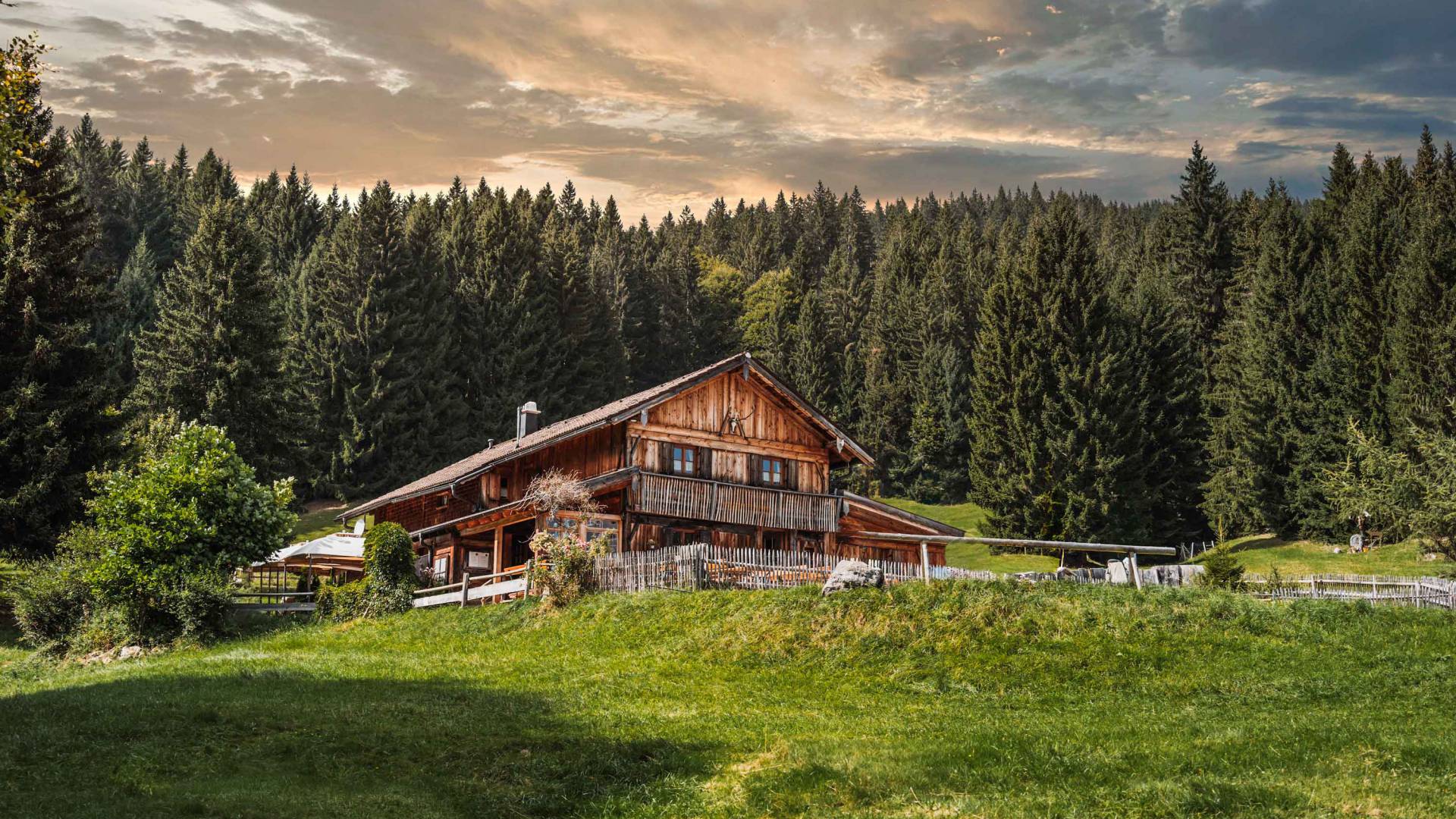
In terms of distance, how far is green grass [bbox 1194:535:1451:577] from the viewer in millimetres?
54562

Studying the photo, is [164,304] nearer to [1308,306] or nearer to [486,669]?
[486,669]

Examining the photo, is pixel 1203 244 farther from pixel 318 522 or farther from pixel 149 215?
pixel 149 215

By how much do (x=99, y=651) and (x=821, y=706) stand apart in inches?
916

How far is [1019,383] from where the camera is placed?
69125 mm

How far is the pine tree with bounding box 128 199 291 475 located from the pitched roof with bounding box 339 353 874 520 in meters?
13.8

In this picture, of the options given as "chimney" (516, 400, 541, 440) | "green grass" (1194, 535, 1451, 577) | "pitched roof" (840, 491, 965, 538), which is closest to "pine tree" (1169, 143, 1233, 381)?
"green grass" (1194, 535, 1451, 577)

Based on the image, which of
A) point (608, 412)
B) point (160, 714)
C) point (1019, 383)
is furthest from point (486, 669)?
point (1019, 383)

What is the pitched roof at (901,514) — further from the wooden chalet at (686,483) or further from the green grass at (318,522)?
the green grass at (318,522)

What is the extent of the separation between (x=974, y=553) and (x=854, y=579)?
43.2 m

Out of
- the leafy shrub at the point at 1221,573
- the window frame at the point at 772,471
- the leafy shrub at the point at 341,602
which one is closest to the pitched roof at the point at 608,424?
the window frame at the point at 772,471

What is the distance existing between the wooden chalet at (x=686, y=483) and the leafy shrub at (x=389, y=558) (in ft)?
14.5

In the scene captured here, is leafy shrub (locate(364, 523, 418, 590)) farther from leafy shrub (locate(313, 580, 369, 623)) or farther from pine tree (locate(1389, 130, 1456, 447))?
pine tree (locate(1389, 130, 1456, 447))

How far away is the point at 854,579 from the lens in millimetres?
29297

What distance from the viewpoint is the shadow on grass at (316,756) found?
1532 cm
